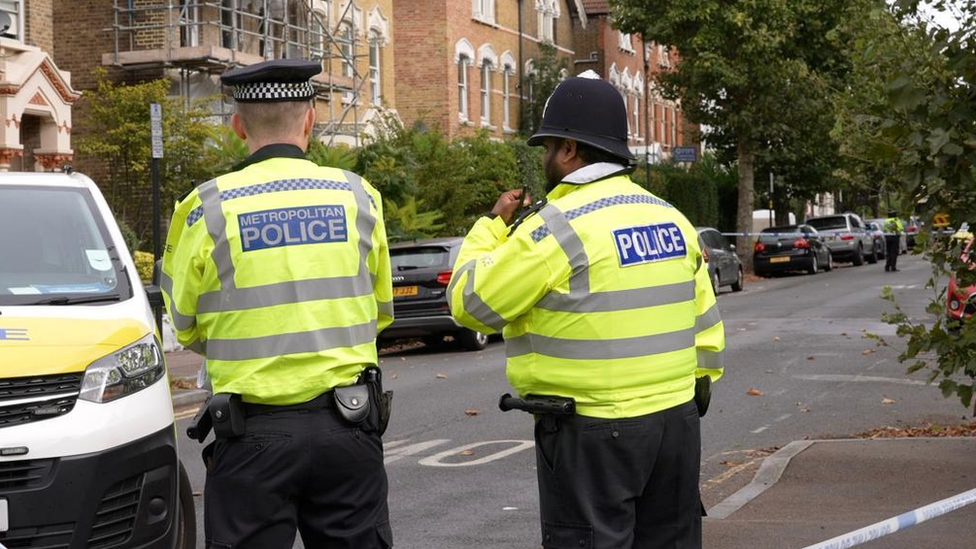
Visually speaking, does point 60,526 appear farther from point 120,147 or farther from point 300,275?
point 120,147

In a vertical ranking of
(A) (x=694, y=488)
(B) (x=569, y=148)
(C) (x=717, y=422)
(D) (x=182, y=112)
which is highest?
(D) (x=182, y=112)

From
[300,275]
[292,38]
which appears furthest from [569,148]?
[292,38]

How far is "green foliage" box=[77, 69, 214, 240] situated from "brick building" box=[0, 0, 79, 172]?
1.55 meters

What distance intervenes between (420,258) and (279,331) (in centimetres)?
1552

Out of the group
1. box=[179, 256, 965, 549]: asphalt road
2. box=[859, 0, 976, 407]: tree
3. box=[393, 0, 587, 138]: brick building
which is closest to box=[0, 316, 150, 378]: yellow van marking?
box=[179, 256, 965, 549]: asphalt road

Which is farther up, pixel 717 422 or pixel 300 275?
pixel 300 275

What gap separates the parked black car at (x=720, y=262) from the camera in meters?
31.5

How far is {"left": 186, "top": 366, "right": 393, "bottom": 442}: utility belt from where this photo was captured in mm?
4008

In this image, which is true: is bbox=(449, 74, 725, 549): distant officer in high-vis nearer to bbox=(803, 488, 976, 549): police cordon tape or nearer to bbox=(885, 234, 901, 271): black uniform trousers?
bbox=(803, 488, 976, 549): police cordon tape

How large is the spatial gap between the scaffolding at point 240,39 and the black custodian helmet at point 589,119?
22.3 metres

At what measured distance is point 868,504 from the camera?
8297mm

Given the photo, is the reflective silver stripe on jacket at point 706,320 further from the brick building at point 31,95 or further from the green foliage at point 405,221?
the brick building at point 31,95

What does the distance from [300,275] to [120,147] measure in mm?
22665

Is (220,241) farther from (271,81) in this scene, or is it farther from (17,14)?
(17,14)
